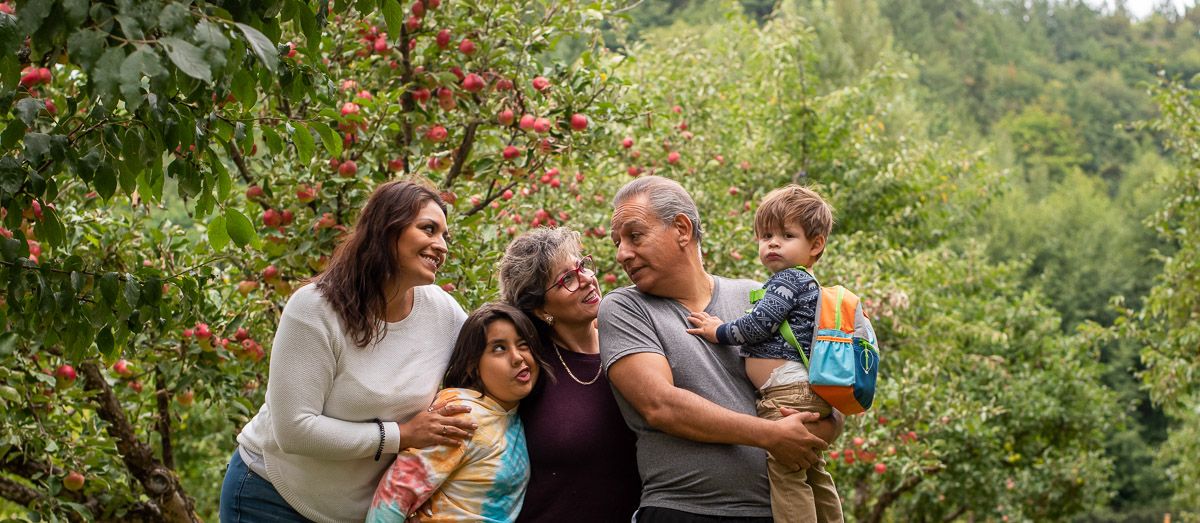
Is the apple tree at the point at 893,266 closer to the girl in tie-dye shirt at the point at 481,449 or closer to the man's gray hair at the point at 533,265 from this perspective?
the man's gray hair at the point at 533,265

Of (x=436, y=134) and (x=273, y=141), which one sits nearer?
(x=273, y=141)

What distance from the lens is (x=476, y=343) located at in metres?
2.59

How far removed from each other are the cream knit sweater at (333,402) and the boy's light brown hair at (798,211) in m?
0.96

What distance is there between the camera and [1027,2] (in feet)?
212

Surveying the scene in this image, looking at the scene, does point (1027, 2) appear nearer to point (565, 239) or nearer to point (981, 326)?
point (981, 326)

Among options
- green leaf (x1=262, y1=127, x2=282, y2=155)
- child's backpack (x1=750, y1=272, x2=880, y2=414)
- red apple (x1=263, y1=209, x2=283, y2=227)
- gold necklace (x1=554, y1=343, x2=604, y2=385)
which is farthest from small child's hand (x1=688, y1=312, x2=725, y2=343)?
red apple (x1=263, y1=209, x2=283, y2=227)

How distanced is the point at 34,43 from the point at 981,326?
37.4 ft

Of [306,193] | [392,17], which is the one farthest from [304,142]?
[306,193]

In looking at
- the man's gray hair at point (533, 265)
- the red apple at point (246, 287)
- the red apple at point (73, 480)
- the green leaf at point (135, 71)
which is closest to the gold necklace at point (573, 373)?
the man's gray hair at point (533, 265)

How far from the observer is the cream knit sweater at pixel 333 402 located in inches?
91.0

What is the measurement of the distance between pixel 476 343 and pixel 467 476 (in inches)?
13.3

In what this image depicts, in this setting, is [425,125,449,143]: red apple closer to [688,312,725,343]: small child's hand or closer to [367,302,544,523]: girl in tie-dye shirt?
[367,302,544,523]: girl in tie-dye shirt

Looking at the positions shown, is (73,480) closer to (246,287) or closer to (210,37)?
(246,287)

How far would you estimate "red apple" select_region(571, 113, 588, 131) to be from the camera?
160 inches
